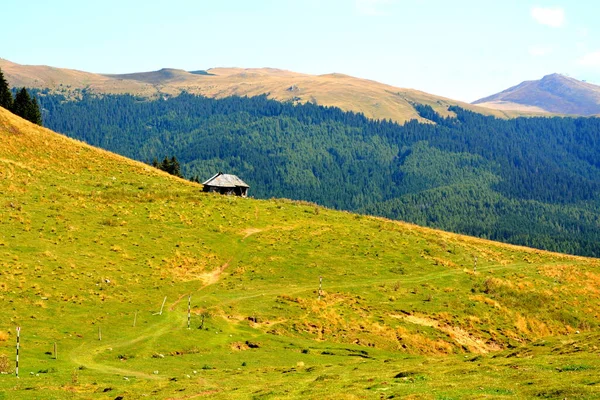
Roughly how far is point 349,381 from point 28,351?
2144 centimetres

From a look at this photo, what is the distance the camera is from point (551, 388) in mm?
26031

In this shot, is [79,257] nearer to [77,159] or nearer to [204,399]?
[204,399]

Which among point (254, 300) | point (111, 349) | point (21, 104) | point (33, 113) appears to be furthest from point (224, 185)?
point (111, 349)

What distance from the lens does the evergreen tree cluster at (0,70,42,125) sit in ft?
429

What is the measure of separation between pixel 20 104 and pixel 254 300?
95248mm

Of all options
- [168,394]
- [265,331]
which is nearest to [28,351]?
[168,394]

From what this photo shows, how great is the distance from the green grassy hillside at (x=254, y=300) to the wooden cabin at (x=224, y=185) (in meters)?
5.12

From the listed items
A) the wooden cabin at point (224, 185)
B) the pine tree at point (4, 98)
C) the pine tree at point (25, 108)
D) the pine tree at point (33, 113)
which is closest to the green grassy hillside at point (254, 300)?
the wooden cabin at point (224, 185)

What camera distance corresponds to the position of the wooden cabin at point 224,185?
105231mm

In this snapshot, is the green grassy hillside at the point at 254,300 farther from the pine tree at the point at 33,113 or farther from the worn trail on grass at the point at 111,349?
the pine tree at the point at 33,113

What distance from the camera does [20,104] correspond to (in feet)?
437

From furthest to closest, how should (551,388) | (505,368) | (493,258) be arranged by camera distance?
(493,258) → (505,368) → (551,388)

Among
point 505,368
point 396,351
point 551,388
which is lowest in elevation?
point 396,351

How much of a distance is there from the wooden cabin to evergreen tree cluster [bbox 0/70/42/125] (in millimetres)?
50278
